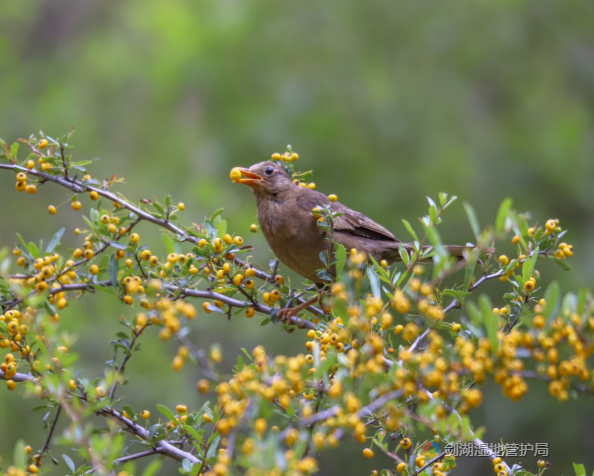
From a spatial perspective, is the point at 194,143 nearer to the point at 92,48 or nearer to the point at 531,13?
the point at 92,48

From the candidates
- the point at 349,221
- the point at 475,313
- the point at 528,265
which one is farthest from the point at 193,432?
the point at 349,221

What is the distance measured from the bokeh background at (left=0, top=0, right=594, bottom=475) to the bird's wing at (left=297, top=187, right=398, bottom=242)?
404cm

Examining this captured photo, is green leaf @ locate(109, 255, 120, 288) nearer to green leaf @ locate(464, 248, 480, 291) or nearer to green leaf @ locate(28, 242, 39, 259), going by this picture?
green leaf @ locate(28, 242, 39, 259)

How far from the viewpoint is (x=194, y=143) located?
12.2 metres

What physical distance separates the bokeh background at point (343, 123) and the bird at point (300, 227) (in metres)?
4.13

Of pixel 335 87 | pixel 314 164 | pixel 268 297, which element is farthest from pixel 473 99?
pixel 268 297

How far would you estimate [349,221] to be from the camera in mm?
5219

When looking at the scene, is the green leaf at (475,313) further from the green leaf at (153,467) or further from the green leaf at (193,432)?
the green leaf at (193,432)

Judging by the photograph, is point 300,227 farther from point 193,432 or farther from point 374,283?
point 193,432

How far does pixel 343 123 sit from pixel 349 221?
5385mm

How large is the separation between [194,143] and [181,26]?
2.41 m

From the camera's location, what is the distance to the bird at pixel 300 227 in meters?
4.68

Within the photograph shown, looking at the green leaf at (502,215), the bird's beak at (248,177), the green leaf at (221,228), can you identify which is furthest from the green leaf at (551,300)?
the bird's beak at (248,177)

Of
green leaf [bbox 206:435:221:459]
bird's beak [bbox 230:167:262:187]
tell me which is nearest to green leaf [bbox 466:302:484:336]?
green leaf [bbox 206:435:221:459]
